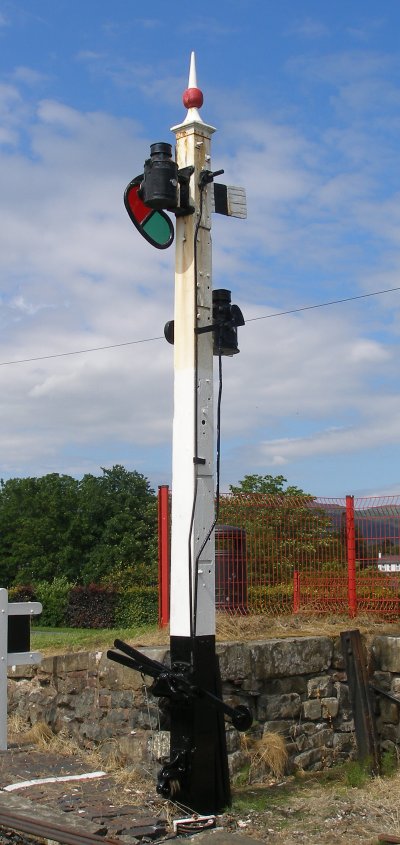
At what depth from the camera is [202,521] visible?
6.28 meters

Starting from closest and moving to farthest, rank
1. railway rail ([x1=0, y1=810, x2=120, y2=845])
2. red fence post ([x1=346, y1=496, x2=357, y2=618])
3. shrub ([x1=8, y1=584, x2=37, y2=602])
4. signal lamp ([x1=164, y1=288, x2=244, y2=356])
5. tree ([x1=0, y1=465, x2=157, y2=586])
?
railway rail ([x1=0, y1=810, x2=120, y2=845]) → signal lamp ([x1=164, y1=288, x2=244, y2=356]) → red fence post ([x1=346, y1=496, x2=357, y2=618]) → shrub ([x1=8, y1=584, x2=37, y2=602]) → tree ([x1=0, y1=465, x2=157, y2=586])

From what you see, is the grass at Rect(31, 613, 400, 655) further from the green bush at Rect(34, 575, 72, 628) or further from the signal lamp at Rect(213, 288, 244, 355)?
the green bush at Rect(34, 575, 72, 628)

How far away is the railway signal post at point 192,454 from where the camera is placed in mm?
6027

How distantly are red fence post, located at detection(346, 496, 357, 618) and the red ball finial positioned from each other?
4784 millimetres

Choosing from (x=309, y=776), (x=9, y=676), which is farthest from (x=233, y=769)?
(x=9, y=676)

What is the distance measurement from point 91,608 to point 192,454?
56.9 ft

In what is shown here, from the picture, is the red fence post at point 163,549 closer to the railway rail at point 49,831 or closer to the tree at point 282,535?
the tree at point 282,535

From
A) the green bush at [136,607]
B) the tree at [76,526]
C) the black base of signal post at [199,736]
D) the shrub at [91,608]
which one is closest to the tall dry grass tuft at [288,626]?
the black base of signal post at [199,736]

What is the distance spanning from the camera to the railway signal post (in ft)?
19.8

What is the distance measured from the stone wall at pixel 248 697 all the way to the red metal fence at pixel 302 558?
118 cm

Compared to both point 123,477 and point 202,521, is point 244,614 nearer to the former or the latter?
point 202,521

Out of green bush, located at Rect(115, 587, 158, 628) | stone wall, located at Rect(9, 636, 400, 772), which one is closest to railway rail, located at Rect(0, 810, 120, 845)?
stone wall, located at Rect(9, 636, 400, 772)

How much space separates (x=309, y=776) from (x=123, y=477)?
103ft

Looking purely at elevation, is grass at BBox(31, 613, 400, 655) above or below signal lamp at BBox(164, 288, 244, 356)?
below
